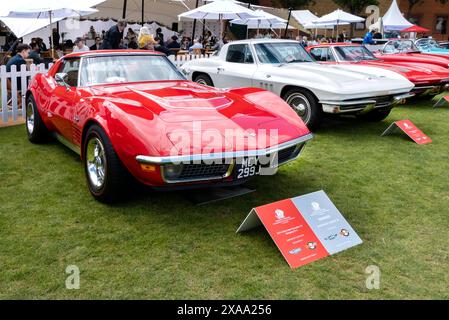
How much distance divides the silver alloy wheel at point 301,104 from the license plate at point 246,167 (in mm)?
3558

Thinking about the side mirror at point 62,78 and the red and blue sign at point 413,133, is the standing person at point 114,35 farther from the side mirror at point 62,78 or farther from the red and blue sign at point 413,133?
the red and blue sign at point 413,133

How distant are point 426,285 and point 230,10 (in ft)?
37.3

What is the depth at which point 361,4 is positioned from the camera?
34.7 meters

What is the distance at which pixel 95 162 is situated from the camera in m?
4.00

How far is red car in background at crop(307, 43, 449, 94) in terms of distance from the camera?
924 centimetres

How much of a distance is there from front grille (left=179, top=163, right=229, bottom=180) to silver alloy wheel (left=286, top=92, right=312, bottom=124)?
12.4ft

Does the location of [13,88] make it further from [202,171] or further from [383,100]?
[383,100]

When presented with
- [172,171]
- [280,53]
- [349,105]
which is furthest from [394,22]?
[172,171]

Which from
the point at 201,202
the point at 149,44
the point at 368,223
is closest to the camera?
the point at 368,223

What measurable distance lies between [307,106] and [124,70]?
10.7ft

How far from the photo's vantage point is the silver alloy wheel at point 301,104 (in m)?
6.95

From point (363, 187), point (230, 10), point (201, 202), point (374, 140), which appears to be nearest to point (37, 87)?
point (201, 202)
